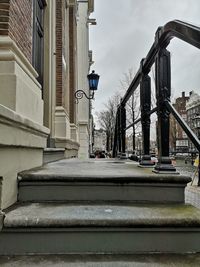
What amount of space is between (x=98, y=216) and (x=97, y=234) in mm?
97

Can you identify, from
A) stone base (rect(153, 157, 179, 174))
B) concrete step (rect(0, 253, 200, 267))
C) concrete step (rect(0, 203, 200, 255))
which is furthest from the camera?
stone base (rect(153, 157, 179, 174))

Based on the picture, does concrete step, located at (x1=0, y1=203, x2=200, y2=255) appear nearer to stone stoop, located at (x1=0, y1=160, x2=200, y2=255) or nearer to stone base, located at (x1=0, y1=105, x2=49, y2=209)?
stone stoop, located at (x1=0, y1=160, x2=200, y2=255)

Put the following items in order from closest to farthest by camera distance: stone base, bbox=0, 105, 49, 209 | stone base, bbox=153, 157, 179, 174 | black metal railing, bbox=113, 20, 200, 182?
1. stone base, bbox=0, 105, 49, 209
2. black metal railing, bbox=113, 20, 200, 182
3. stone base, bbox=153, 157, 179, 174

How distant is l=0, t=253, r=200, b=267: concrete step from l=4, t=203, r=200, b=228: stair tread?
16 cm

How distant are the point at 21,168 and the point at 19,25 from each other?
3.75 feet

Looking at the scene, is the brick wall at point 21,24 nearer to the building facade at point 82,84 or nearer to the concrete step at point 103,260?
the concrete step at point 103,260

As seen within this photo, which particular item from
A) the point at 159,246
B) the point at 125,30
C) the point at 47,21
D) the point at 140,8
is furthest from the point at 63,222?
the point at 125,30

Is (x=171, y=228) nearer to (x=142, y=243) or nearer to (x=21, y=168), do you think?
(x=142, y=243)

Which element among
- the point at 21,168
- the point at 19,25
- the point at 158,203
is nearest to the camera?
the point at 158,203

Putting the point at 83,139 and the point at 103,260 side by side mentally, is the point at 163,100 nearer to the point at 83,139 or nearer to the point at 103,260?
the point at 103,260

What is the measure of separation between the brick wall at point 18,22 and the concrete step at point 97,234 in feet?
4.32

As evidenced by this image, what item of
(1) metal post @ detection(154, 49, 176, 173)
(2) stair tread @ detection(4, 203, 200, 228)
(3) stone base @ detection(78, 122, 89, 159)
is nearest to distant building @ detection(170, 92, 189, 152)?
(1) metal post @ detection(154, 49, 176, 173)

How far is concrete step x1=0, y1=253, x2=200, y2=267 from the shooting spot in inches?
55.7

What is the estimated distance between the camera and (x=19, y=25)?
7.34 ft
